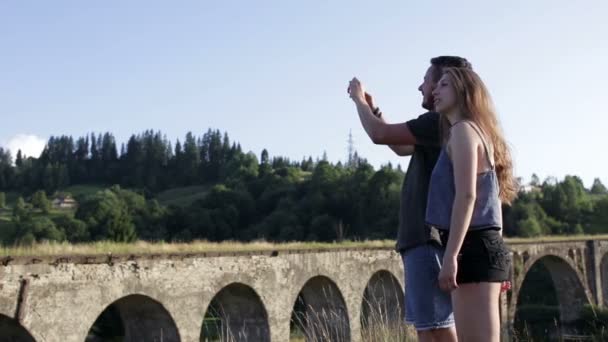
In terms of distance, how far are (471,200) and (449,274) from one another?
300 millimetres

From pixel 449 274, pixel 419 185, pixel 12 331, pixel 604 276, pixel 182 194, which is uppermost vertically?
pixel 182 194

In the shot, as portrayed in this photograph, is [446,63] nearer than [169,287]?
Yes

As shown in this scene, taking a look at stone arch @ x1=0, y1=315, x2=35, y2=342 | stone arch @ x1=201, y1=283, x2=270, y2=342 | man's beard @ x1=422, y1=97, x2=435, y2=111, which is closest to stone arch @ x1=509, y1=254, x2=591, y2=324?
stone arch @ x1=201, y1=283, x2=270, y2=342

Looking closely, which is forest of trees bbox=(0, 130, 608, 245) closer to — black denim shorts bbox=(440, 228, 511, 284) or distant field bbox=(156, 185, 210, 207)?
distant field bbox=(156, 185, 210, 207)

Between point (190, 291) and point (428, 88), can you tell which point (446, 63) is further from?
point (190, 291)

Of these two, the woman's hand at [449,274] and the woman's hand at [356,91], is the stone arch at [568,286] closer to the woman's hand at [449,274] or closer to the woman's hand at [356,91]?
the woman's hand at [356,91]

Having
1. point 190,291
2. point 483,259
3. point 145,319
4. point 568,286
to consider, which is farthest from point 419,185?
point 568,286

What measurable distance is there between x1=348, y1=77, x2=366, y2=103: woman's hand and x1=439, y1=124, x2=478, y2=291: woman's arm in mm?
577

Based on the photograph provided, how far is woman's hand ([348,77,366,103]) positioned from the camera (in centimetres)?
305

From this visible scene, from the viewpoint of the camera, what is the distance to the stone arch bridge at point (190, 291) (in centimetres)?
1022

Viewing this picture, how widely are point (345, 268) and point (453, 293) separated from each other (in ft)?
49.9

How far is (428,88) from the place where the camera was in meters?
3.03

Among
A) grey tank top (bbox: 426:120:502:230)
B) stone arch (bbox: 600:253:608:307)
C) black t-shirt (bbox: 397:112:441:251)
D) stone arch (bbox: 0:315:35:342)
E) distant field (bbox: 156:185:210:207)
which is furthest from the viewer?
distant field (bbox: 156:185:210:207)

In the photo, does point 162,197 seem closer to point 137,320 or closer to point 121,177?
point 121,177
